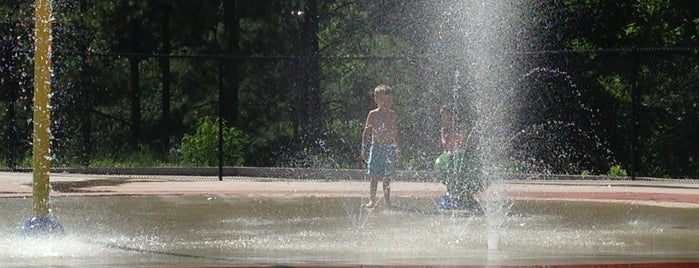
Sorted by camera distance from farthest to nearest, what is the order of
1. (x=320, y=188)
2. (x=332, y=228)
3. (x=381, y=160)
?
(x=320, y=188) < (x=381, y=160) < (x=332, y=228)

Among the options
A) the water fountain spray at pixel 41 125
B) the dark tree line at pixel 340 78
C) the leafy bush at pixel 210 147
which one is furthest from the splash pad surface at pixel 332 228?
the leafy bush at pixel 210 147

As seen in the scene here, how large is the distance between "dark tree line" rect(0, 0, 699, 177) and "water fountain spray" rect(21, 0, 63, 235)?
35.7 ft

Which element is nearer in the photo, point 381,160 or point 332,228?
point 332,228

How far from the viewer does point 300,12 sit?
37562 millimetres

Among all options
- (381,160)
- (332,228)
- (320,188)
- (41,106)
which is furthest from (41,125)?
(320,188)

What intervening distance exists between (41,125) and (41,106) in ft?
0.53

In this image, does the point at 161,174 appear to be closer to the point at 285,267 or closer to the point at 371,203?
the point at 371,203

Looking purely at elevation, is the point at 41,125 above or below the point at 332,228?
above

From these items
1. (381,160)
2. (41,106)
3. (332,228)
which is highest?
(41,106)

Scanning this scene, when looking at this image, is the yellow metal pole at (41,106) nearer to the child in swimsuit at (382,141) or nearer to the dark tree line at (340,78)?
the child in swimsuit at (382,141)

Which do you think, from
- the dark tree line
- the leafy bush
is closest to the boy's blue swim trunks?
the dark tree line

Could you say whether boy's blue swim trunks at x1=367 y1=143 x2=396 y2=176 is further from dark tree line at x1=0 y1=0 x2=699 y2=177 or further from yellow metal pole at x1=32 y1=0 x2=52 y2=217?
dark tree line at x1=0 y1=0 x2=699 y2=177

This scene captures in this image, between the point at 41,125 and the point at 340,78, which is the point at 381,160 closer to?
the point at 41,125

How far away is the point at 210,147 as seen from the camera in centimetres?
2609
